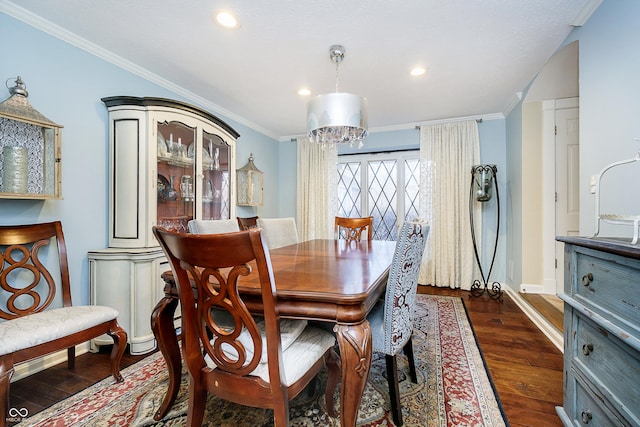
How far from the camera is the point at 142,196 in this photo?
2.24 m

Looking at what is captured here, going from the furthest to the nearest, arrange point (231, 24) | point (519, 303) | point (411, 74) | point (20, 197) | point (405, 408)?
point (519, 303)
point (411, 74)
point (231, 24)
point (20, 197)
point (405, 408)

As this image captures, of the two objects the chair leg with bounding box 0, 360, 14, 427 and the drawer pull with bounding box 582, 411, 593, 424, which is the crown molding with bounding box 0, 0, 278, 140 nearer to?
the chair leg with bounding box 0, 360, 14, 427

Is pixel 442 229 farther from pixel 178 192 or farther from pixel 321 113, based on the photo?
pixel 178 192

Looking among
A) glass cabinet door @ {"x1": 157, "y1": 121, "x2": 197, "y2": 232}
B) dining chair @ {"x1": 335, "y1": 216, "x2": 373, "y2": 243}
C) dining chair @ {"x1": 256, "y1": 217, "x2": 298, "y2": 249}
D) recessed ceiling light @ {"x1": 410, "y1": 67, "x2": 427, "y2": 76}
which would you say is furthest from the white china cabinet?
recessed ceiling light @ {"x1": 410, "y1": 67, "x2": 427, "y2": 76}

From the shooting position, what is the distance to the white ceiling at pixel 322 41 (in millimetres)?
1740

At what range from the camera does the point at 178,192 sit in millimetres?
2623

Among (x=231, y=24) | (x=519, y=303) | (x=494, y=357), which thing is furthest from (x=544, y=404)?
(x=231, y=24)

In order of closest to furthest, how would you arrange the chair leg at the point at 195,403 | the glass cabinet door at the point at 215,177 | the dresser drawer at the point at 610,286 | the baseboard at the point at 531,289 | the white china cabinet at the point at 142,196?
the dresser drawer at the point at 610,286
the chair leg at the point at 195,403
the white china cabinet at the point at 142,196
the glass cabinet door at the point at 215,177
the baseboard at the point at 531,289

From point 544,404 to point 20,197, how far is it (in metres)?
3.07

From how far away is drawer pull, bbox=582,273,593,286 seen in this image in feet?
3.49

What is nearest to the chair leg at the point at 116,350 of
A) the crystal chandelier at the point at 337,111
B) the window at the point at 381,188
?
the crystal chandelier at the point at 337,111

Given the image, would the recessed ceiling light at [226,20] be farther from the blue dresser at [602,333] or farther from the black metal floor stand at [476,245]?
the black metal floor stand at [476,245]

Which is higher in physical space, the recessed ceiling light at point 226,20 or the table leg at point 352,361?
the recessed ceiling light at point 226,20

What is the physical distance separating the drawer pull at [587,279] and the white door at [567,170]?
98.5 inches
